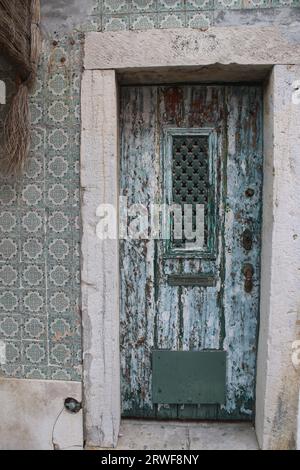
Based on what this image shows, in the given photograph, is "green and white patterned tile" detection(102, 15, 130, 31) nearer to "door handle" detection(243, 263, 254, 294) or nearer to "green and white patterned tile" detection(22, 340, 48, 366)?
"door handle" detection(243, 263, 254, 294)

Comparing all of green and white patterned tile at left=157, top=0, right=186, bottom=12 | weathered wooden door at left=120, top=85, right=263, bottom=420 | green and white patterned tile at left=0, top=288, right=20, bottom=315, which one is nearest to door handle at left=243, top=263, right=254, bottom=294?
weathered wooden door at left=120, top=85, right=263, bottom=420

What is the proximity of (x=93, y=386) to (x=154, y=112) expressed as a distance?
5.26 ft

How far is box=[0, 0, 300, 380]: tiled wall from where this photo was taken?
6.77 ft

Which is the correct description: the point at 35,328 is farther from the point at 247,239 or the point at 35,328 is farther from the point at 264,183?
the point at 264,183

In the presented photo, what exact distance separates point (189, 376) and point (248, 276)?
27.8 inches

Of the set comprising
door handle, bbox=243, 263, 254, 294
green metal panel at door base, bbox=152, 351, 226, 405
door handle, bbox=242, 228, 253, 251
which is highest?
door handle, bbox=242, 228, 253, 251

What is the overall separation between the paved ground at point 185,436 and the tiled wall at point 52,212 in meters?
0.52

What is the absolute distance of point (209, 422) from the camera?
2.45 metres

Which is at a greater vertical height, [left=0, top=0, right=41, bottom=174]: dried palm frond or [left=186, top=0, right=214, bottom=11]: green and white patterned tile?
[left=186, top=0, right=214, bottom=11]: green and white patterned tile

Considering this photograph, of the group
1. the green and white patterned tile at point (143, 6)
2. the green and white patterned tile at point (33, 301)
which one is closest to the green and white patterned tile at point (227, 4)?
the green and white patterned tile at point (143, 6)

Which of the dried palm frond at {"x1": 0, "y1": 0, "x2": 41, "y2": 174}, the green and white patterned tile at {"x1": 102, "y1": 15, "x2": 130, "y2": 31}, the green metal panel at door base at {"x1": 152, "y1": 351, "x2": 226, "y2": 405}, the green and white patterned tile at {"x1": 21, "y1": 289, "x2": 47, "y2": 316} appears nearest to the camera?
the dried palm frond at {"x1": 0, "y1": 0, "x2": 41, "y2": 174}

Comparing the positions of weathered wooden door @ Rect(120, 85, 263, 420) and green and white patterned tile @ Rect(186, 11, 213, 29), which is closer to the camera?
green and white patterned tile @ Rect(186, 11, 213, 29)

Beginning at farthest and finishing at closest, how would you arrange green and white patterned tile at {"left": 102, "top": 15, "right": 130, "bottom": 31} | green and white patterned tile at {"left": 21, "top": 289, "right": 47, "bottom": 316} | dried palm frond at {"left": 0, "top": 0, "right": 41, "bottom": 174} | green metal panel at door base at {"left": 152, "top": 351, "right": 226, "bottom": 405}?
green metal panel at door base at {"left": 152, "top": 351, "right": 226, "bottom": 405} < green and white patterned tile at {"left": 21, "top": 289, "right": 47, "bottom": 316} < green and white patterned tile at {"left": 102, "top": 15, "right": 130, "bottom": 31} < dried palm frond at {"left": 0, "top": 0, "right": 41, "bottom": 174}

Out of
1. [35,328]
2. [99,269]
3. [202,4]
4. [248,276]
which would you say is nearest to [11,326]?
[35,328]
